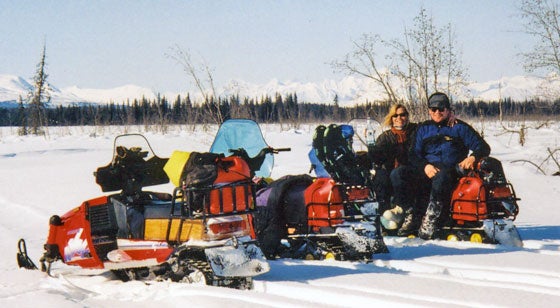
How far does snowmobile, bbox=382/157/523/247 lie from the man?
146mm

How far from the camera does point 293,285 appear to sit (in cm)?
409

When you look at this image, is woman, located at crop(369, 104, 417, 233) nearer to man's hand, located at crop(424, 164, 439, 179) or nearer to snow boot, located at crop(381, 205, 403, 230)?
snow boot, located at crop(381, 205, 403, 230)

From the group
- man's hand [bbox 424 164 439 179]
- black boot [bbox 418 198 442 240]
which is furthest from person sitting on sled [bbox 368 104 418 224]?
black boot [bbox 418 198 442 240]

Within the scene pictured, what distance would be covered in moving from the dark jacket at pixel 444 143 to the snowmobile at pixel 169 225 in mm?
2333

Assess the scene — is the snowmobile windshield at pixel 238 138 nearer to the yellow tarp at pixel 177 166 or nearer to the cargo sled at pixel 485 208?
the yellow tarp at pixel 177 166

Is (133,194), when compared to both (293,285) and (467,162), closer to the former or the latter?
(293,285)

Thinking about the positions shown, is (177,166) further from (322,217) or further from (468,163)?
(468,163)

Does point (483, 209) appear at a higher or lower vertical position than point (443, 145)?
lower

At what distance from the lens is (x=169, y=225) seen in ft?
15.0

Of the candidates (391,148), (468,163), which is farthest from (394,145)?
(468,163)

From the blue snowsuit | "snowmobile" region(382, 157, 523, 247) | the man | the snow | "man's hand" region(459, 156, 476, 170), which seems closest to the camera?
the snow

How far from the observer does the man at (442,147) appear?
659 centimetres

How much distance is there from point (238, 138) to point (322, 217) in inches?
38.9

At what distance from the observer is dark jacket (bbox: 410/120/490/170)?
6.84m
